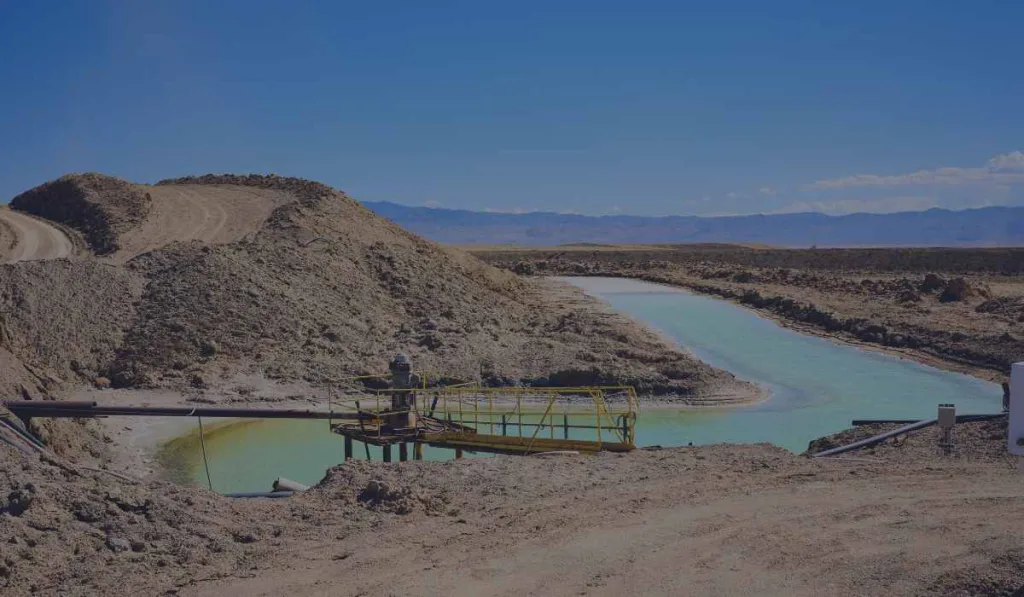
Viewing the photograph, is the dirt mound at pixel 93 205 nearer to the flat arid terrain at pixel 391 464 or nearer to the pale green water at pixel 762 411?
the flat arid terrain at pixel 391 464

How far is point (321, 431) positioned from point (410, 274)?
1240cm

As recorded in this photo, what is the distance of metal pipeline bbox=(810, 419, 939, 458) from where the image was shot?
15.8 m

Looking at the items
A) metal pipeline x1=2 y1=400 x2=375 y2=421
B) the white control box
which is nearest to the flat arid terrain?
metal pipeline x1=2 y1=400 x2=375 y2=421

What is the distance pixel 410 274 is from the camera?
113ft

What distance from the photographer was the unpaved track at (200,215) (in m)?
34.0

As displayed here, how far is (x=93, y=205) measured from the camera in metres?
38.0

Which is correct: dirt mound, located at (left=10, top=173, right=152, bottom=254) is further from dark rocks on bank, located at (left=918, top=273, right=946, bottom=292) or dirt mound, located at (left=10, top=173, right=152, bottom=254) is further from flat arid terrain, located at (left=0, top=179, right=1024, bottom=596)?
dark rocks on bank, located at (left=918, top=273, right=946, bottom=292)

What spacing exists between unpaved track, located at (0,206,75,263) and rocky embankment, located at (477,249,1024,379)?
30107 mm

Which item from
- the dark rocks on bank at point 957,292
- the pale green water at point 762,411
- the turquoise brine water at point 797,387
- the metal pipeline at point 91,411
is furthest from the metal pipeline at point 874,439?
the dark rocks on bank at point 957,292

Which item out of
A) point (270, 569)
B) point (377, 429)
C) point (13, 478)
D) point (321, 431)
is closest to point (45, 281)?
point (321, 431)

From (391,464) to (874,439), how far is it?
815cm

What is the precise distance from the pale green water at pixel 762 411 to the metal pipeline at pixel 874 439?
4126 millimetres

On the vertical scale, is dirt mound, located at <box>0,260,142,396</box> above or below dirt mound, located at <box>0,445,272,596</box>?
above

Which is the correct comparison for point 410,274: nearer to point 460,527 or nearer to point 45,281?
point 45,281
